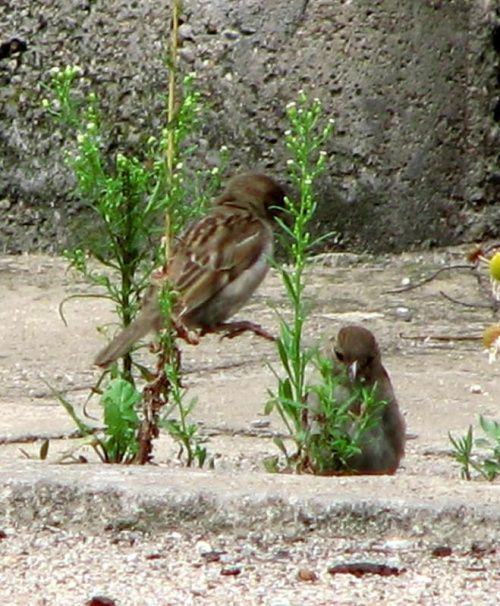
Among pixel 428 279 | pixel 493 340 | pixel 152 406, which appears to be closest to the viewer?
pixel 493 340

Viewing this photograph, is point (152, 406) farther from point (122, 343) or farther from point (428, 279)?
point (428, 279)

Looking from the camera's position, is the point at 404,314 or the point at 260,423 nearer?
the point at 260,423

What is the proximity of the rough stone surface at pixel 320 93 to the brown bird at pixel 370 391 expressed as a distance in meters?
2.24

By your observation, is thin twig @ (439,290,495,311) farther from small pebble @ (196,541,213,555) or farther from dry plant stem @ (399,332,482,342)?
small pebble @ (196,541,213,555)

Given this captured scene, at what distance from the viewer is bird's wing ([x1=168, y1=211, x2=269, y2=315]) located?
5.91 m

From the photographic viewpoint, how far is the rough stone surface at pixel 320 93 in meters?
7.05

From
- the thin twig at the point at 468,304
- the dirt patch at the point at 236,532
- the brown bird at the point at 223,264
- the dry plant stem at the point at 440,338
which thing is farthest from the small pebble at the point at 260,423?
the thin twig at the point at 468,304

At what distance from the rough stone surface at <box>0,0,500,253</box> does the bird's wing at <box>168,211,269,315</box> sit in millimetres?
813

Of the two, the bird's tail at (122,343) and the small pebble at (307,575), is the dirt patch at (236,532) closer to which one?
the small pebble at (307,575)

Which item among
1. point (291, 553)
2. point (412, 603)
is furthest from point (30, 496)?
point (412, 603)

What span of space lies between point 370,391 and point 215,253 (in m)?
1.77

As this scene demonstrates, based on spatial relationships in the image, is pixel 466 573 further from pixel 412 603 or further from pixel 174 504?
pixel 174 504

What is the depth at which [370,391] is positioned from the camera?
4348 millimetres

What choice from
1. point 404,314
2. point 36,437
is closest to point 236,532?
point 36,437
